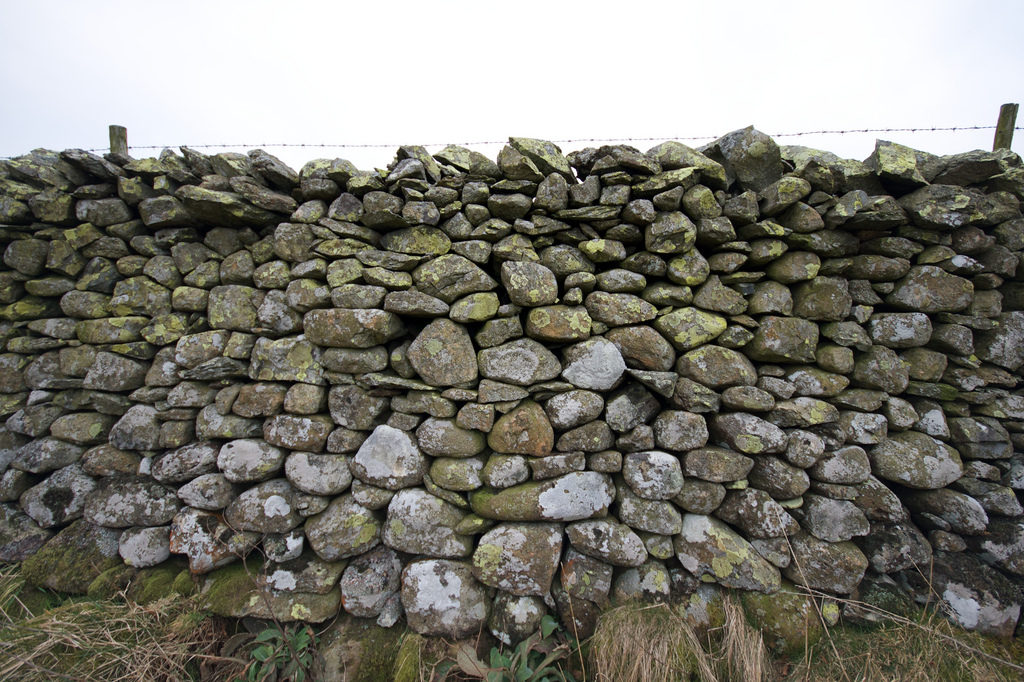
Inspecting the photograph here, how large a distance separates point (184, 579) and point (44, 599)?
108 cm

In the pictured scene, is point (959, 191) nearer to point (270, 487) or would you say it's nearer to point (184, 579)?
point (270, 487)

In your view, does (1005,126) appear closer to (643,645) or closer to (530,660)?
(643,645)

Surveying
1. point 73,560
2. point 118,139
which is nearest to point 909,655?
point 73,560

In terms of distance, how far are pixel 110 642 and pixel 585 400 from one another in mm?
3487

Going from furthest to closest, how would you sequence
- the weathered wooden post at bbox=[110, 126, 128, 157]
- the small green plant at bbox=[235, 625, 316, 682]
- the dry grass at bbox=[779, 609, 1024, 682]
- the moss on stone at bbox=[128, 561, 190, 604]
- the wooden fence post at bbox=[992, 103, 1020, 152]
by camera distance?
the weathered wooden post at bbox=[110, 126, 128, 157] → the wooden fence post at bbox=[992, 103, 1020, 152] → the moss on stone at bbox=[128, 561, 190, 604] → the small green plant at bbox=[235, 625, 316, 682] → the dry grass at bbox=[779, 609, 1024, 682]

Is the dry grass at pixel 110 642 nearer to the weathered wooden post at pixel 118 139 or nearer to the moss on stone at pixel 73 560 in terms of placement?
the moss on stone at pixel 73 560

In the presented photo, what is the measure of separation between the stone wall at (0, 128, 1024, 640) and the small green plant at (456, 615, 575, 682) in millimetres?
118

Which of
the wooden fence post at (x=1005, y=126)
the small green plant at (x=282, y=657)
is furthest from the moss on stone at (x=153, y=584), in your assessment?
the wooden fence post at (x=1005, y=126)

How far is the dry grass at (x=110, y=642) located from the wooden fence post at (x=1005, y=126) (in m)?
7.30

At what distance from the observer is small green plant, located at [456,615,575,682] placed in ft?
7.66

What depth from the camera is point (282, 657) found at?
8.38 feet

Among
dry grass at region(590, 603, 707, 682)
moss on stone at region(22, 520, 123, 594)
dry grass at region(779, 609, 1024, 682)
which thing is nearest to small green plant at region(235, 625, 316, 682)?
moss on stone at region(22, 520, 123, 594)

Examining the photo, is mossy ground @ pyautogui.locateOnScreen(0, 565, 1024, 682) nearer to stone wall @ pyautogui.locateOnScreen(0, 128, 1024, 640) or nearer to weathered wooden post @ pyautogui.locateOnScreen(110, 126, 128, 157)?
stone wall @ pyautogui.locateOnScreen(0, 128, 1024, 640)

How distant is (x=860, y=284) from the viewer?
2.82 metres
